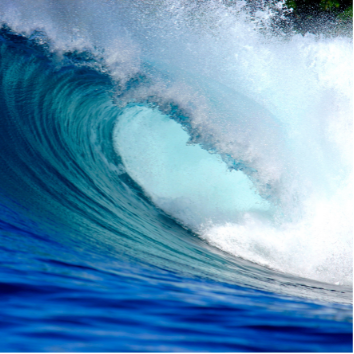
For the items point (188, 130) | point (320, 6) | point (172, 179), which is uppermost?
point (320, 6)

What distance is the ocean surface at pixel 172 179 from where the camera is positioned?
1.89 m

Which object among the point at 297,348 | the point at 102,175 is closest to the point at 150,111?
the point at 102,175

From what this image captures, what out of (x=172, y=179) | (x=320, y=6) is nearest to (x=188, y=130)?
(x=172, y=179)

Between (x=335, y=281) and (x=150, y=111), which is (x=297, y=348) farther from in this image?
(x=150, y=111)

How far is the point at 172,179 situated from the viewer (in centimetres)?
671

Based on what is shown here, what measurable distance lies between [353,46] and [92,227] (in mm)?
7162

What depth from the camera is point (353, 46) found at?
8.31m

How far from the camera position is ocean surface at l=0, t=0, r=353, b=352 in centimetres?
189

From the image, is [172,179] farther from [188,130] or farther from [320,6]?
[320,6]

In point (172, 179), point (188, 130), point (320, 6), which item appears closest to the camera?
point (172, 179)

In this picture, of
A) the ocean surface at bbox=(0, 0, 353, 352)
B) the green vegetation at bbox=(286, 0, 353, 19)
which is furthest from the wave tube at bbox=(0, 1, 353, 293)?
the green vegetation at bbox=(286, 0, 353, 19)

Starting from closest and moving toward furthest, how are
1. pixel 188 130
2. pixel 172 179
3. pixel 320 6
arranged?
pixel 172 179, pixel 188 130, pixel 320 6

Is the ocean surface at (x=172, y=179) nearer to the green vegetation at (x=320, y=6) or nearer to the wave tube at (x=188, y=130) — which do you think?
the wave tube at (x=188, y=130)

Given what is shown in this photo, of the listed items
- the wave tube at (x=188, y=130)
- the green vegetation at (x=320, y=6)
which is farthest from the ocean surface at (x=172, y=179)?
the green vegetation at (x=320, y=6)
